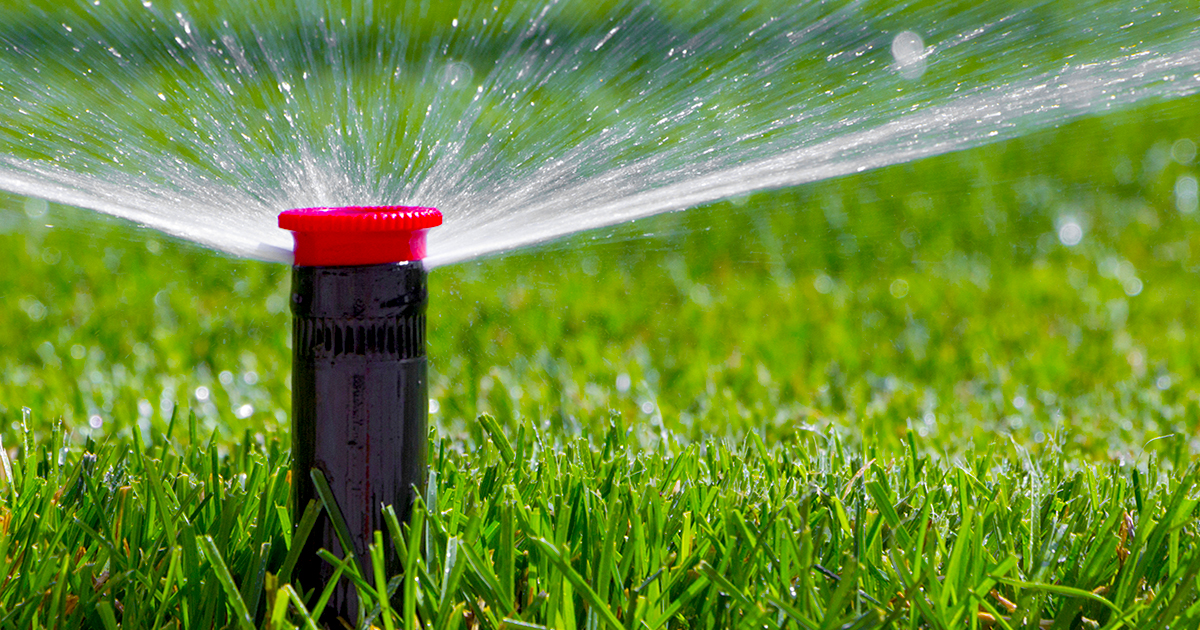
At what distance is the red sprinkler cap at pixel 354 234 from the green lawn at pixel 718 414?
37cm

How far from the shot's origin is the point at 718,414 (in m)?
2.70

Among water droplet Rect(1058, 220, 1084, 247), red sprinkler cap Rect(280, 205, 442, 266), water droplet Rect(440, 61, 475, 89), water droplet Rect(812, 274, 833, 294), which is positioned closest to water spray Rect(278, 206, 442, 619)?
red sprinkler cap Rect(280, 205, 442, 266)

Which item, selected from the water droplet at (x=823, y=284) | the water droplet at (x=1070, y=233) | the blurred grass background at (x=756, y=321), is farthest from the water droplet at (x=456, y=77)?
the water droplet at (x=1070, y=233)

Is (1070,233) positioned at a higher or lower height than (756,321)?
higher

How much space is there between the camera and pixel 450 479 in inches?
76.8

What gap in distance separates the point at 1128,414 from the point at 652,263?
1924 millimetres

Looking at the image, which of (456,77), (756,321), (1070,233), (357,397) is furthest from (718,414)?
(1070,233)

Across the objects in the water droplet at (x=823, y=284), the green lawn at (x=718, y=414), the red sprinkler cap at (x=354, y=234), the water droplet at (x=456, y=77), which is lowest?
the green lawn at (x=718, y=414)

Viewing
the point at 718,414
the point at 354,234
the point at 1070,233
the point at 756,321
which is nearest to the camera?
the point at 354,234

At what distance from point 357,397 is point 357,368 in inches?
1.5

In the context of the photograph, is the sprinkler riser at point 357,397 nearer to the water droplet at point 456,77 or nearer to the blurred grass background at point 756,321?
the blurred grass background at point 756,321

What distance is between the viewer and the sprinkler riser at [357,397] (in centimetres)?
134

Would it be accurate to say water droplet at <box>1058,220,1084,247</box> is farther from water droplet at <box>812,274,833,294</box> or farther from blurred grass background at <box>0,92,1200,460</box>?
water droplet at <box>812,274,833,294</box>

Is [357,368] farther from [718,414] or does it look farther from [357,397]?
[718,414]
